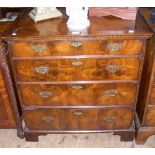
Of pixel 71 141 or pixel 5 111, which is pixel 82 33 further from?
pixel 71 141

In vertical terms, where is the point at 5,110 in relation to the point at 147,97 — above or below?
below

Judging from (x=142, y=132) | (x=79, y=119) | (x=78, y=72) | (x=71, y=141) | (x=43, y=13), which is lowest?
(x=71, y=141)

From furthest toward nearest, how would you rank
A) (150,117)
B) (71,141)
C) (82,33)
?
(71,141) → (150,117) → (82,33)

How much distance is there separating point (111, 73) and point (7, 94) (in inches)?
30.0

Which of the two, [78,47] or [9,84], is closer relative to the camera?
[78,47]

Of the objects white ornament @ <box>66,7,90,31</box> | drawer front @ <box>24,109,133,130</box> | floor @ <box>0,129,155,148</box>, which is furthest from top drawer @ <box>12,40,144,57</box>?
floor @ <box>0,129,155,148</box>

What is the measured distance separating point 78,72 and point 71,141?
2.39 ft

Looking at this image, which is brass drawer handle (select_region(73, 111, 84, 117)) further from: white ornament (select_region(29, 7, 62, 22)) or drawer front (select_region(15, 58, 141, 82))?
white ornament (select_region(29, 7, 62, 22))

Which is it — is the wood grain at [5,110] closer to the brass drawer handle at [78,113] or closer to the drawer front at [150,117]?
the brass drawer handle at [78,113]

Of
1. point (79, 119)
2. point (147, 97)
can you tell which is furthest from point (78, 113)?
point (147, 97)

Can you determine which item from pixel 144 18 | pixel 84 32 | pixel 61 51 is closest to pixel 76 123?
pixel 61 51

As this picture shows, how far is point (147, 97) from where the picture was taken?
1.51 meters

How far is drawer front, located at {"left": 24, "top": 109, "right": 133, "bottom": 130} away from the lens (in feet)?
5.33

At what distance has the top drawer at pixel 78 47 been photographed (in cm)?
128
